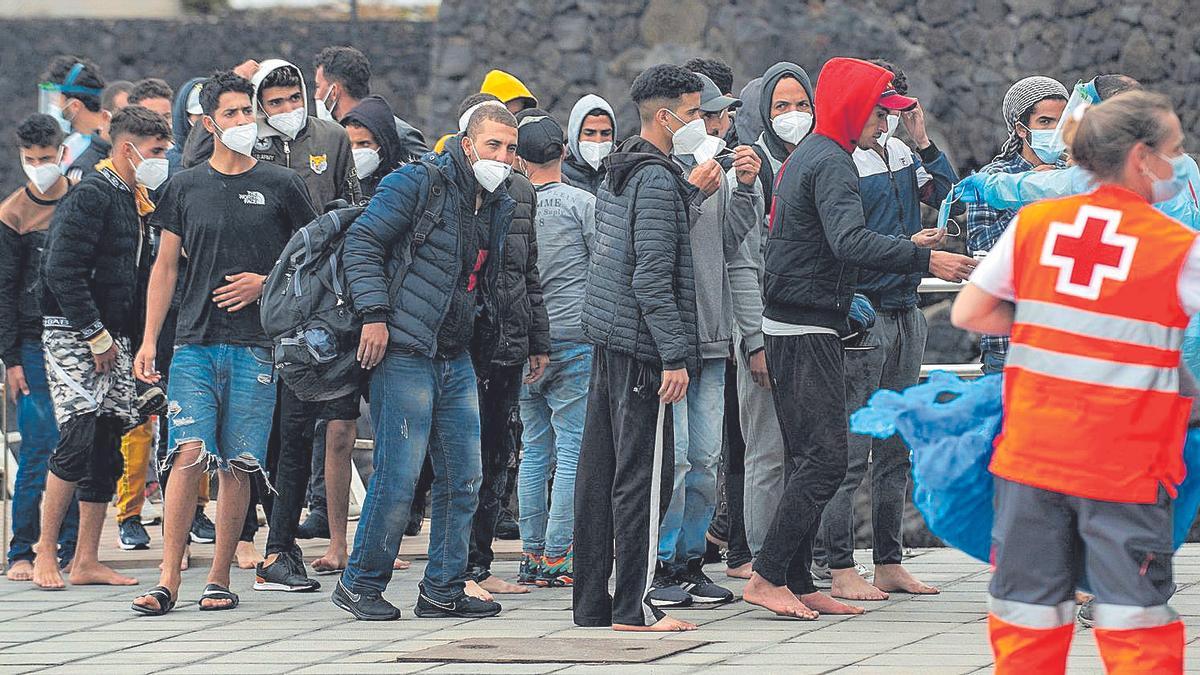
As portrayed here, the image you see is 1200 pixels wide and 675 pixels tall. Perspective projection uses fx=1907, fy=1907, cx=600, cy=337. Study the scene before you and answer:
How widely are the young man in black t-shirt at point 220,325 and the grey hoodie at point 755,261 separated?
1716mm

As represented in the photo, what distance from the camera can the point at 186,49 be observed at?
920 inches

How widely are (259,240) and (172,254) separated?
0.35m

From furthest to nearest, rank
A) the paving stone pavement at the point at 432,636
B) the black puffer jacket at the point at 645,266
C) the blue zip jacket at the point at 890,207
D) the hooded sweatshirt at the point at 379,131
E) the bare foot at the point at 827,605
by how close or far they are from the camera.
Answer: the hooded sweatshirt at the point at 379,131
the blue zip jacket at the point at 890,207
the bare foot at the point at 827,605
the black puffer jacket at the point at 645,266
the paving stone pavement at the point at 432,636

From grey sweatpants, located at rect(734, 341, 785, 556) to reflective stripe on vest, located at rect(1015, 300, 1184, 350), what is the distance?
9.36 feet

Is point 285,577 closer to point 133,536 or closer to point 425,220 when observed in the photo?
point 133,536

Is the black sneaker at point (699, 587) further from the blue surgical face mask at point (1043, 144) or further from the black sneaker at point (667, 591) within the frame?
the blue surgical face mask at point (1043, 144)

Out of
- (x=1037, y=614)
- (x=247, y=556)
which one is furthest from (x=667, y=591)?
(x=1037, y=614)

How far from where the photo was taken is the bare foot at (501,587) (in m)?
7.66

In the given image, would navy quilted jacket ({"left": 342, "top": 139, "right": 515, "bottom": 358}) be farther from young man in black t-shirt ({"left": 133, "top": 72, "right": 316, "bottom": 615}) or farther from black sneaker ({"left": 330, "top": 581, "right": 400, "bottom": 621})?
black sneaker ({"left": 330, "top": 581, "right": 400, "bottom": 621})

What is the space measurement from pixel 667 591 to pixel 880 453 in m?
1.15

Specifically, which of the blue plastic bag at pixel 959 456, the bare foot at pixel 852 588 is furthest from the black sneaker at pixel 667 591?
the blue plastic bag at pixel 959 456

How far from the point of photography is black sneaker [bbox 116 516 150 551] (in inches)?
354

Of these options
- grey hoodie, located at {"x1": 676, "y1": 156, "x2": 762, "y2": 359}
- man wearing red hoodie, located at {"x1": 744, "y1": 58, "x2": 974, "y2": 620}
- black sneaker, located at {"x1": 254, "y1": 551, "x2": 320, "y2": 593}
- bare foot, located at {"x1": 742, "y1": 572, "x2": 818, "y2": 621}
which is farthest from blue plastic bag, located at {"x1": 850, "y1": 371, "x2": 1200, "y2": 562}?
black sneaker, located at {"x1": 254, "y1": 551, "x2": 320, "y2": 593}

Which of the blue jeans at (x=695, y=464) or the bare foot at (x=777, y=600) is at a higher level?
the blue jeans at (x=695, y=464)
